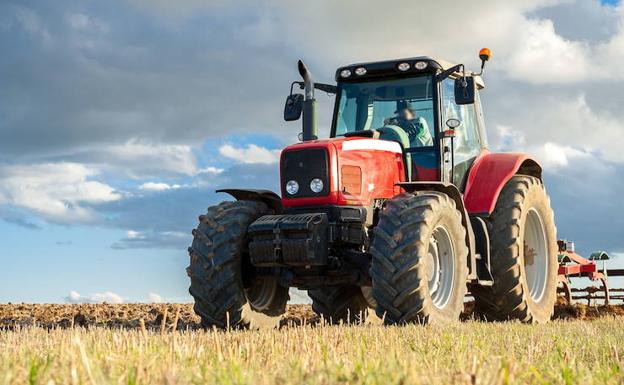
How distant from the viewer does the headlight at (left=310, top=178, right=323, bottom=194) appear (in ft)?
30.3

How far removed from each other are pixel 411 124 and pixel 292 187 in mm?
1703

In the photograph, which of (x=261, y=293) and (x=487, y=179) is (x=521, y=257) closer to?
(x=487, y=179)

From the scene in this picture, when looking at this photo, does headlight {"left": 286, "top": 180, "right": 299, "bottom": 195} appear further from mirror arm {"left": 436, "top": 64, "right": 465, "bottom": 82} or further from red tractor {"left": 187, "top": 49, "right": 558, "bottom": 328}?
mirror arm {"left": 436, "top": 64, "right": 465, "bottom": 82}

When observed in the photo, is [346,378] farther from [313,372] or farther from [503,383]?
[503,383]

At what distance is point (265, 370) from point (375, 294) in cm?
449

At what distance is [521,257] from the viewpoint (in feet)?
34.1

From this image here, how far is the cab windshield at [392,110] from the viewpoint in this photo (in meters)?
9.98

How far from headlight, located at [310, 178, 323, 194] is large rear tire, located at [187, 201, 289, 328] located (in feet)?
2.38

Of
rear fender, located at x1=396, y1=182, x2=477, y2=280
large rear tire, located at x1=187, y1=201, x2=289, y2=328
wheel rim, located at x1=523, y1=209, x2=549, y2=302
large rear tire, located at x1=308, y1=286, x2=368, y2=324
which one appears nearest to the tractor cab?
rear fender, located at x1=396, y1=182, x2=477, y2=280

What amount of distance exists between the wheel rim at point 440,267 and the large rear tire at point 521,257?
1336 millimetres

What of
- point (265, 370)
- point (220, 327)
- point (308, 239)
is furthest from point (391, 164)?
point (265, 370)

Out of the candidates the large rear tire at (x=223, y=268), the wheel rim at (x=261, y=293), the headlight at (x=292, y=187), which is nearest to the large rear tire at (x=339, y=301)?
the wheel rim at (x=261, y=293)

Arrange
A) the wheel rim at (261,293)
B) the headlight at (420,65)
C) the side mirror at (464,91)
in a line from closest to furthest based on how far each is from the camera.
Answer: the side mirror at (464,91) → the wheel rim at (261,293) → the headlight at (420,65)

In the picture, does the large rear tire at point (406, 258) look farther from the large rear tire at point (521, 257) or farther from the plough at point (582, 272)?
the plough at point (582, 272)
